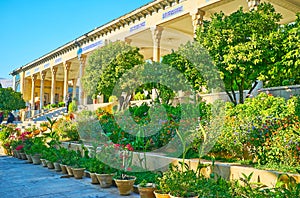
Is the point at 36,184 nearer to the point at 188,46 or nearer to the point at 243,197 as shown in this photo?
the point at 243,197

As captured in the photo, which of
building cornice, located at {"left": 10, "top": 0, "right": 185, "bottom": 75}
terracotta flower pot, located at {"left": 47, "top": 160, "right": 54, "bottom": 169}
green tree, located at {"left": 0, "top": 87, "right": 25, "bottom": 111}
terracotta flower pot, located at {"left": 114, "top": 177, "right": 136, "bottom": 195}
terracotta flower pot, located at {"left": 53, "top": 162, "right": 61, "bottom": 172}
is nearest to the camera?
terracotta flower pot, located at {"left": 114, "top": 177, "right": 136, "bottom": 195}

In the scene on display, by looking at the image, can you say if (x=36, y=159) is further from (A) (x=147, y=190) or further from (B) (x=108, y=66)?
(B) (x=108, y=66)

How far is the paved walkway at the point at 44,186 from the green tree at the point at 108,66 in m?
9.60

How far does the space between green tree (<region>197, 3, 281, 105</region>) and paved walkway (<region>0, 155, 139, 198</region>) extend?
17.3 ft

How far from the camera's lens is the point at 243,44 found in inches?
383

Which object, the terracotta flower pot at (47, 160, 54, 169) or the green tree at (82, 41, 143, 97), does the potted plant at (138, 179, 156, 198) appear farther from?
the green tree at (82, 41, 143, 97)

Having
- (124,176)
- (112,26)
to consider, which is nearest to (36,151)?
(124,176)

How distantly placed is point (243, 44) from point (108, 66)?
10561 mm

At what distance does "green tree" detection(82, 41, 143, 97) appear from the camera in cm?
1859

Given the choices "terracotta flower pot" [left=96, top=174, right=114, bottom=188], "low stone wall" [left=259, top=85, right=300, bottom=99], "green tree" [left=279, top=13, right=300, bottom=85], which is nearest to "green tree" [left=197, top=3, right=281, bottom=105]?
"green tree" [left=279, top=13, right=300, bottom=85]

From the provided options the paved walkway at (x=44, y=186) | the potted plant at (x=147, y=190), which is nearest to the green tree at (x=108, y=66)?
the paved walkway at (x=44, y=186)

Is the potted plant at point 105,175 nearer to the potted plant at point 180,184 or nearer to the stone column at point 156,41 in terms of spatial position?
the potted plant at point 180,184

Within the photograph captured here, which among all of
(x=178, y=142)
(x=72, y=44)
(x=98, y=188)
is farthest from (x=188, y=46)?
(x=72, y=44)

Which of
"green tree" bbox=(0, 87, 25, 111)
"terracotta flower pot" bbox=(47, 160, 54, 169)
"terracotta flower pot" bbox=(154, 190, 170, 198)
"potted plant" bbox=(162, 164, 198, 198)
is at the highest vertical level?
"green tree" bbox=(0, 87, 25, 111)
